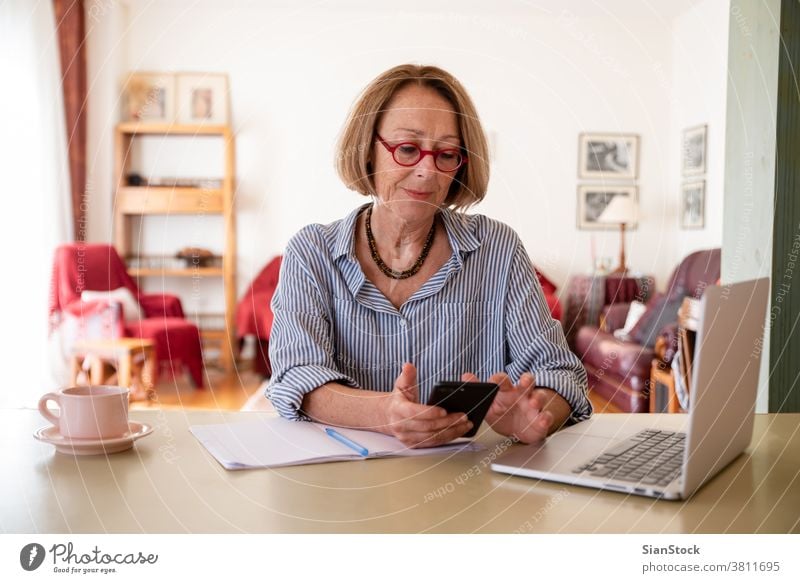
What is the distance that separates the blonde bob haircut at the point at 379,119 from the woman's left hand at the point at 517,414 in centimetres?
41

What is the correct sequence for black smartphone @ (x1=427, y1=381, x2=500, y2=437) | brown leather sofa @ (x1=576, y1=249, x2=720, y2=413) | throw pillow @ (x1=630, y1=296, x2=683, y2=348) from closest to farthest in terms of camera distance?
black smartphone @ (x1=427, y1=381, x2=500, y2=437) → brown leather sofa @ (x1=576, y1=249, x2=720, y2=413) → throw pillow @ (x1=630, y1=296, x2=683, y2=348)

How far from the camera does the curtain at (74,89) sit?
404 cm

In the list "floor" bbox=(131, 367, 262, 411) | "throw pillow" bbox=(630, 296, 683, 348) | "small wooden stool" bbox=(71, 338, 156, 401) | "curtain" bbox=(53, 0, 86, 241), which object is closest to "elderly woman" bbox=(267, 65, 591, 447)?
"floor" bbox=(131, 367, 262, 411)

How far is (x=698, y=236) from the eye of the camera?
4.33 metres

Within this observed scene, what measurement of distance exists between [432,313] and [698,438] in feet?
1.71

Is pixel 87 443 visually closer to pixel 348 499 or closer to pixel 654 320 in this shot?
pixel 348 499

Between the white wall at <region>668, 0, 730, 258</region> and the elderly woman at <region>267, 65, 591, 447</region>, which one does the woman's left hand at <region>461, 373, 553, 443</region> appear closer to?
the elderly woman at <region>267, 65, 591, 447</region>

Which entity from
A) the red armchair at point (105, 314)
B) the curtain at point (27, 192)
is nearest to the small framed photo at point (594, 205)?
the red armchair at point (105, 314)

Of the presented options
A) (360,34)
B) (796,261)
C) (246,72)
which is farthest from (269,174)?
(796,261)

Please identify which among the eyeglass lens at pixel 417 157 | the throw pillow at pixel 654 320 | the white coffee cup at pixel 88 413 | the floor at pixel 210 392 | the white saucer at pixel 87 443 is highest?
the eyeglass lens at pixel 417 157

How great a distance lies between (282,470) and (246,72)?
4.11 m

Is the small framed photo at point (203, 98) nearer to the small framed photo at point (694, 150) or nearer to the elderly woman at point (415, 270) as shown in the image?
the small framed photo at point (694, 150)

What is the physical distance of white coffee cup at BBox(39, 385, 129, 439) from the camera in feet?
2.59

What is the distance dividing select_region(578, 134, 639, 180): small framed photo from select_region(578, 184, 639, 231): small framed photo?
0.29 feet
